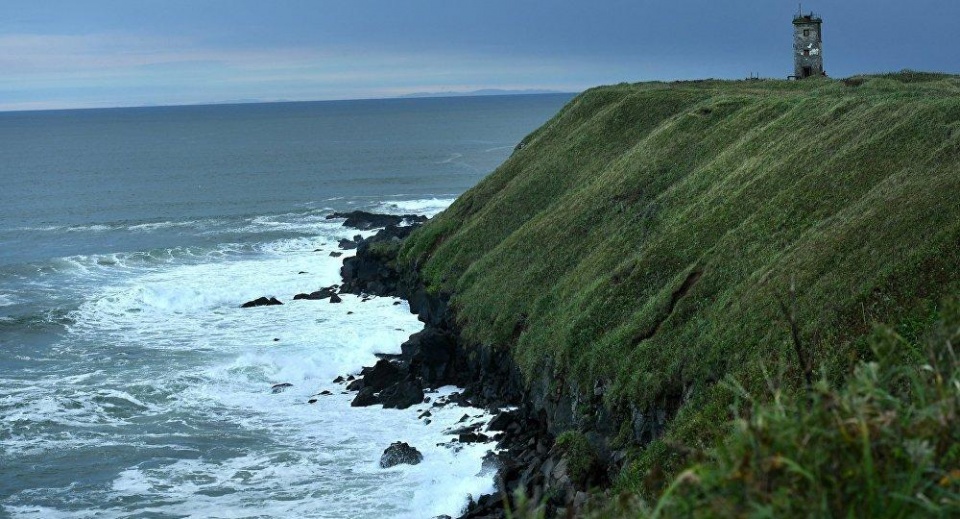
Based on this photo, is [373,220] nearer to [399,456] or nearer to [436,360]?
[436,360]

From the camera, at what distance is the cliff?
19.7 meters

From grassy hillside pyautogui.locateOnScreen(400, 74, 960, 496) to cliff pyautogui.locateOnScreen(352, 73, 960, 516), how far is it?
0.24ft

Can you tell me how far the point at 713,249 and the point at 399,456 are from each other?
11173 millimetres

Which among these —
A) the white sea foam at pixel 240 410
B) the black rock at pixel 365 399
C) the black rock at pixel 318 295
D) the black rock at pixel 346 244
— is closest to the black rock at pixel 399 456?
the white sea foam at pixel 240 410

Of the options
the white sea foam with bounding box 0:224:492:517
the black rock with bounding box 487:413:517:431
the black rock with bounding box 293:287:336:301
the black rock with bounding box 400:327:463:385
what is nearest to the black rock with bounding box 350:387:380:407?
the white sea foam with bounding box 0:224:492:517

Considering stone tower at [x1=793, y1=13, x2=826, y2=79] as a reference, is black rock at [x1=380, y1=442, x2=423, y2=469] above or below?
below

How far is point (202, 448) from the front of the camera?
29.7 meters

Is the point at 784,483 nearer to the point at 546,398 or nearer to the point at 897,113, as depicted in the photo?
the point at 546,398

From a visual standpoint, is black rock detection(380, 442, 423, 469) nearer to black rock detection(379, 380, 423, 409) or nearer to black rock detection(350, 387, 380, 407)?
black rock detection(379, 380, 423, 409)

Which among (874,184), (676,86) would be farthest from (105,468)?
(676,86)

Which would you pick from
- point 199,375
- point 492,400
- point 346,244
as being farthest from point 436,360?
point 346,244

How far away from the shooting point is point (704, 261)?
90.2 feet

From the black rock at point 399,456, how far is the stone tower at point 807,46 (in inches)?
1698

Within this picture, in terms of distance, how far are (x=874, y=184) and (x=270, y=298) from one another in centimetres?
3278
